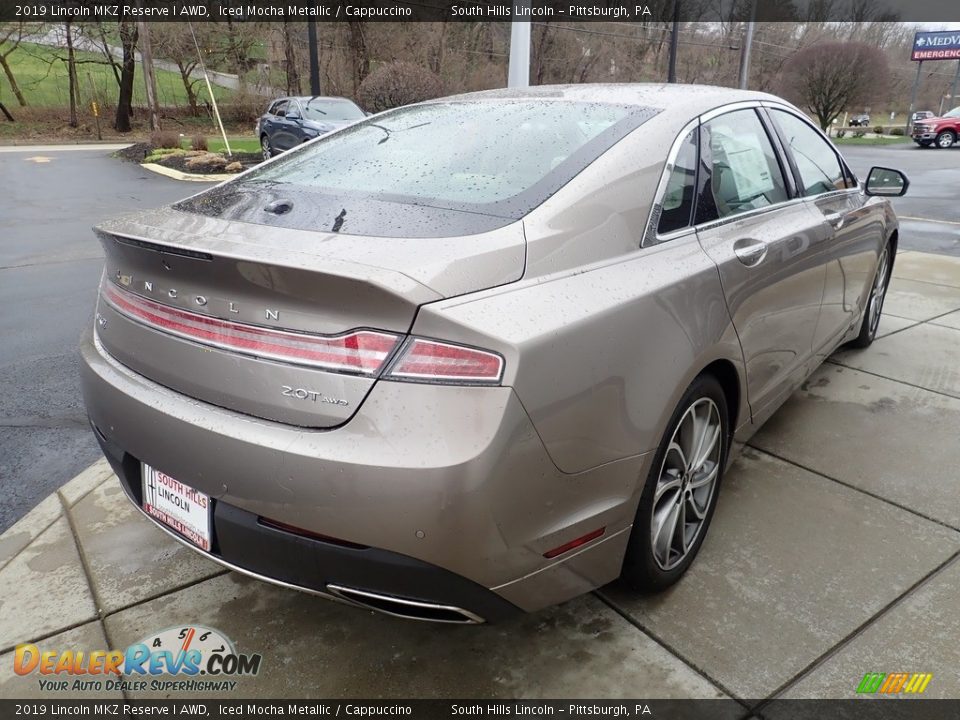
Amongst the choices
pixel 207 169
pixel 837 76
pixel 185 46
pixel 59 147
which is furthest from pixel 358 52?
pixel 837 76

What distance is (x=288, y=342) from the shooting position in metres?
1.70

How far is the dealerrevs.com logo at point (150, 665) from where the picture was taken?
82.8 inches

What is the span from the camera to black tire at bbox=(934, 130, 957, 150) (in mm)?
28688

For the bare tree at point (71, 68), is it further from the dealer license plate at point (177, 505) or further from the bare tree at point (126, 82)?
the dealer license plate at point (177, 505)

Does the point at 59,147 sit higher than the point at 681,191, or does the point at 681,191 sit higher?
the point at 681,191

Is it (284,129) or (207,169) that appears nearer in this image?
(284,129)

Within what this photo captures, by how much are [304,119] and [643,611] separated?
15.8 m

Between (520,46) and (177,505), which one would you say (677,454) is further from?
(520,46)

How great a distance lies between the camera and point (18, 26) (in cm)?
3153

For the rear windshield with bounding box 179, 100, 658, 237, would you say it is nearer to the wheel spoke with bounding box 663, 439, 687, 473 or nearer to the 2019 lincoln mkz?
the 2019 lincoln mkz

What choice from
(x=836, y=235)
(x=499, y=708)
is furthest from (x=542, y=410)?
(x=836, y=235)

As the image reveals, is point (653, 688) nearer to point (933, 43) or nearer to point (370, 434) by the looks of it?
point (370, 434)

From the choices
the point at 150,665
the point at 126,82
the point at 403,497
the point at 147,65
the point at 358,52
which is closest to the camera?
the point at 403,497

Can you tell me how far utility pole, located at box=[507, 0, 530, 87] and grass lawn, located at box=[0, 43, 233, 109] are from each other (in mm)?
32414
